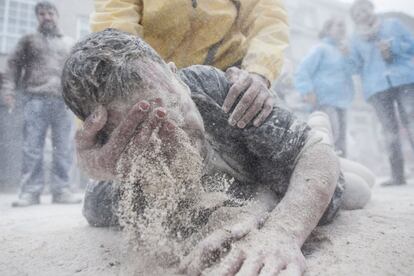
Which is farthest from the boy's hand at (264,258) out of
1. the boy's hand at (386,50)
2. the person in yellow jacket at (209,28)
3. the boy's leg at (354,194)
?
the boy's hand at (386,50)

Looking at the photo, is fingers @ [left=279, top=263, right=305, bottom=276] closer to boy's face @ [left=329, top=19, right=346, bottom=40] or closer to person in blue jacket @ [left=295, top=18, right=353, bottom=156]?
person in blue jacket @ [left=295, top=18, right=353, bottom=156]

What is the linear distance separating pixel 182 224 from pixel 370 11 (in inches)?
175

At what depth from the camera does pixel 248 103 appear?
1.44 m

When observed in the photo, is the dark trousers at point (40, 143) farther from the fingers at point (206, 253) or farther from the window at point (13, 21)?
the window at point (13, 21)

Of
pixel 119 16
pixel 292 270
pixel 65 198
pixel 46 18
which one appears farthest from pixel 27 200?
pixel 292 270

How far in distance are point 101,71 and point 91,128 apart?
8.3 inches

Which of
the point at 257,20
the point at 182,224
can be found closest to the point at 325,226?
the point at 182,224

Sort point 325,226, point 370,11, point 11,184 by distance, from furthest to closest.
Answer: point 11,184
point 370,11
point 325,226

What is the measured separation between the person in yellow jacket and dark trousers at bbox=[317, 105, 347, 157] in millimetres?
2712

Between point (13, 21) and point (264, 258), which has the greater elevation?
point (264, 258)

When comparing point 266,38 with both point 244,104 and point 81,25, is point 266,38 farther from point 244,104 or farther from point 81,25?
point 81,25

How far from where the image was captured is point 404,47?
4371 millimetres

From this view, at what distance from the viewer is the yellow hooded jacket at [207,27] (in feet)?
6.44

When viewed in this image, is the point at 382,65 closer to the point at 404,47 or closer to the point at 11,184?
the point at 404,47
